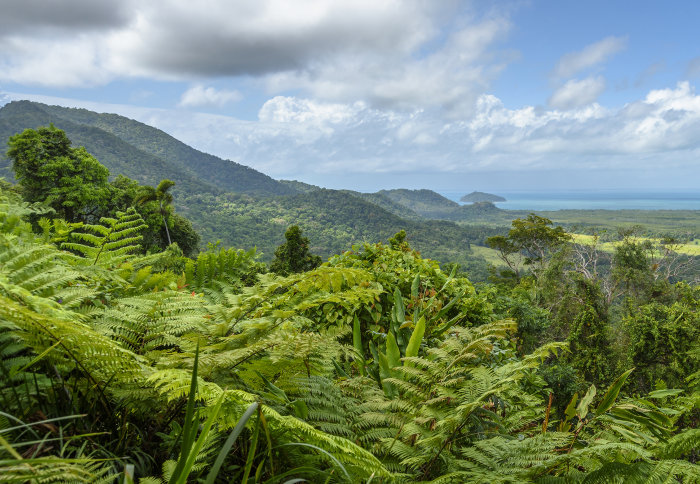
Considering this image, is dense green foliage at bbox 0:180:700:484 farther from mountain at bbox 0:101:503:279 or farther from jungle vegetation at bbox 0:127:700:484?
mountain at bbox 0:101:503:279

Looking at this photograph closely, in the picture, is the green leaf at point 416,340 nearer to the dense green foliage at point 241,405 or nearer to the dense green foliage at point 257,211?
the dense green foliage at point 241,405

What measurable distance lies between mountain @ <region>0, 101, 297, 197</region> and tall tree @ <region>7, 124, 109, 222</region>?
95.7m

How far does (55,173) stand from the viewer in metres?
22.0

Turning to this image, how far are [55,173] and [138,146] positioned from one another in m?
157

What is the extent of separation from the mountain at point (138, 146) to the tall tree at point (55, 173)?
9566cm

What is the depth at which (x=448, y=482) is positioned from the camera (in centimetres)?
100

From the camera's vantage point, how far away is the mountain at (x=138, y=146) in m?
→ 119

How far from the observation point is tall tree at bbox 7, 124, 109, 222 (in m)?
21.6

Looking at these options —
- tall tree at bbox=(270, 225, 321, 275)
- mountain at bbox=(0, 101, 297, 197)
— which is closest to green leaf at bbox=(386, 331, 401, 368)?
tall tree at bbox=(270, 225, 321, 275)

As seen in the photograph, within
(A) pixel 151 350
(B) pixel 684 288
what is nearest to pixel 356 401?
(A) pixel 151 350

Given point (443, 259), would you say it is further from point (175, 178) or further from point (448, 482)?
point (175, 178)

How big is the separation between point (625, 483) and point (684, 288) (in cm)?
1805

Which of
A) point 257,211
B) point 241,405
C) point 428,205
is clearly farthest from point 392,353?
point 428,205

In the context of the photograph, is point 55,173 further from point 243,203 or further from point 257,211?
point 243,203
